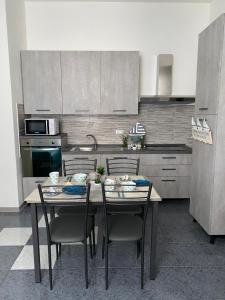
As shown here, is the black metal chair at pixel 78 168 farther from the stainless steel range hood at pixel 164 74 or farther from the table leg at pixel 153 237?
the stainless steel range hood at pixel 164 74

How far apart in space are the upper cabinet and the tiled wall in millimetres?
398

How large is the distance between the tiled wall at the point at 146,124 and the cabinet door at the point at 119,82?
408mm

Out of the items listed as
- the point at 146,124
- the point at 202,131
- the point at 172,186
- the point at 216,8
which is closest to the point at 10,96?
the point at 146,124

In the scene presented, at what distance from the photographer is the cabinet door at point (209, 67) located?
2.33 metres

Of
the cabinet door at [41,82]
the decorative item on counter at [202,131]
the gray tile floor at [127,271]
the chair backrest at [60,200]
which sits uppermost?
the cabinet door at [41,82]

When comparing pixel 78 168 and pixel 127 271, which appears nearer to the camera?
pixel 127 271

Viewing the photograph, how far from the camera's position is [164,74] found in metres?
3.69

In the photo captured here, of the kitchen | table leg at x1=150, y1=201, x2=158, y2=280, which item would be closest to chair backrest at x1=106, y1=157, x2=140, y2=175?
the kitchen

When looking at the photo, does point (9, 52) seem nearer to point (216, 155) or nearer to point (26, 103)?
point (26, 103)

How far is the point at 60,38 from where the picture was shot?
12.4ft

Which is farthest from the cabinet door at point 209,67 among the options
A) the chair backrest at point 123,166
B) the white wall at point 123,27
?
the chair backrest at point 123,166

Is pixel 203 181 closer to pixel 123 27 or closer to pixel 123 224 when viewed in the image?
pixel 123 224

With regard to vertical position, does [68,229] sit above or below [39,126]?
below

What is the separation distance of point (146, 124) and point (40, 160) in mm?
1859
